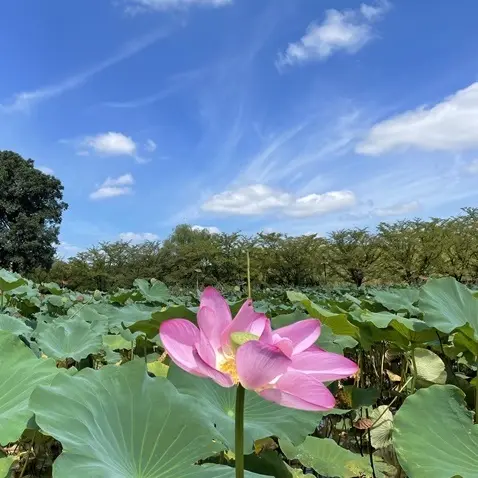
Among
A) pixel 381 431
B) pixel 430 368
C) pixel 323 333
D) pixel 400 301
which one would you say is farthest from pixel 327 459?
pixel 400 301

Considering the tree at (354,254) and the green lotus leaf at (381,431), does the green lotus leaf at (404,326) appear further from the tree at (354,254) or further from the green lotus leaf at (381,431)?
the tree at (354,254)

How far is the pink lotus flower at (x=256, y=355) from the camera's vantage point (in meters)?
0.45

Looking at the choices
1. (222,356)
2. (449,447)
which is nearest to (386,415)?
(449,447)

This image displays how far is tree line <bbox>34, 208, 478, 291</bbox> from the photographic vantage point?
62.5 feet

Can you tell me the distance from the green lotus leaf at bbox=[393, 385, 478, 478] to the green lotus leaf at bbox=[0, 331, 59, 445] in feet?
1.71

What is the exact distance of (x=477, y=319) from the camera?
1.27m

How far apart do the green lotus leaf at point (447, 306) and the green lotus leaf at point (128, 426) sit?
77 cm

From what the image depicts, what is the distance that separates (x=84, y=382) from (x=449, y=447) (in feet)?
1.77

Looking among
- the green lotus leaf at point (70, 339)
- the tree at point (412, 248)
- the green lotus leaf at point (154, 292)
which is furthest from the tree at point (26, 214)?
the green lotus leaf at point (70, 339)

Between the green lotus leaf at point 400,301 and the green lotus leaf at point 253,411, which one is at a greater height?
the green lotus leaf at point 400,301

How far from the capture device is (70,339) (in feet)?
4.92

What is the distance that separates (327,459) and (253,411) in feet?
1.49

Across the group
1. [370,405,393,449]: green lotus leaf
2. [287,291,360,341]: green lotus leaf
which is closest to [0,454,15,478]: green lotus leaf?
[287,291,360,341]: green lotus leaf

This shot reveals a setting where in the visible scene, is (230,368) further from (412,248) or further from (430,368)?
(412,248)
